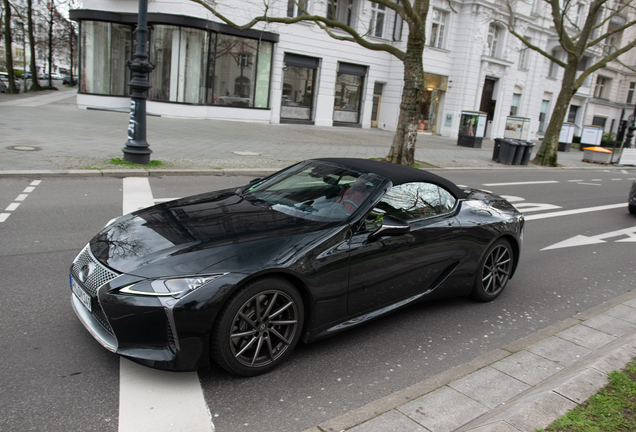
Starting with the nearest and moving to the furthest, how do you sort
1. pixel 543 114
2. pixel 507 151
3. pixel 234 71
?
pixel 507 151
pixel 234 71
pixel 543 114

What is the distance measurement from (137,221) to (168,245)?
734mm

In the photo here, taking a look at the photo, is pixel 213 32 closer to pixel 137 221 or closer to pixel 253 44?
pixel 253 44

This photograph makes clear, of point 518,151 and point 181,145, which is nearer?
point 181,145

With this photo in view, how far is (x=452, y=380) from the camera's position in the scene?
11.1 feet

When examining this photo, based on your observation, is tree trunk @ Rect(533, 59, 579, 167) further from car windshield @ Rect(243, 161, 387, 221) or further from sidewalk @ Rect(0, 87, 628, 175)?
car windshield @ Rect(243, 161, 387, 221)


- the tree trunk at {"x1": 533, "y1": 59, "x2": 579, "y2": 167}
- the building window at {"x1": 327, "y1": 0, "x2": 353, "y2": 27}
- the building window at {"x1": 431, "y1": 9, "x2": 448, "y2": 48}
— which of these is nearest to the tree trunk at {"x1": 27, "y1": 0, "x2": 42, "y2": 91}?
the building window at {"x1": 327, "y1": 0, "x2": 353, "y2": 27}

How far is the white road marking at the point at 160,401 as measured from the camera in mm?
2773

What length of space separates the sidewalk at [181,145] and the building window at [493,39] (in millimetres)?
12144

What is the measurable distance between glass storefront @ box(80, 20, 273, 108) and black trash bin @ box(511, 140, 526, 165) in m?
12.7

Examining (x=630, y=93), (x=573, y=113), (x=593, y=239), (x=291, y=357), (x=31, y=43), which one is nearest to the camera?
(x=291, y=357)

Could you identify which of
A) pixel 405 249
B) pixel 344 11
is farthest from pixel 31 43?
pixel 405 249

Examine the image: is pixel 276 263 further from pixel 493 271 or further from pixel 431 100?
pixel 431 100

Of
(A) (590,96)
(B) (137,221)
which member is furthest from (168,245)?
(A) (590,96)

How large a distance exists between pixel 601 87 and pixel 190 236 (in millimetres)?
58741
